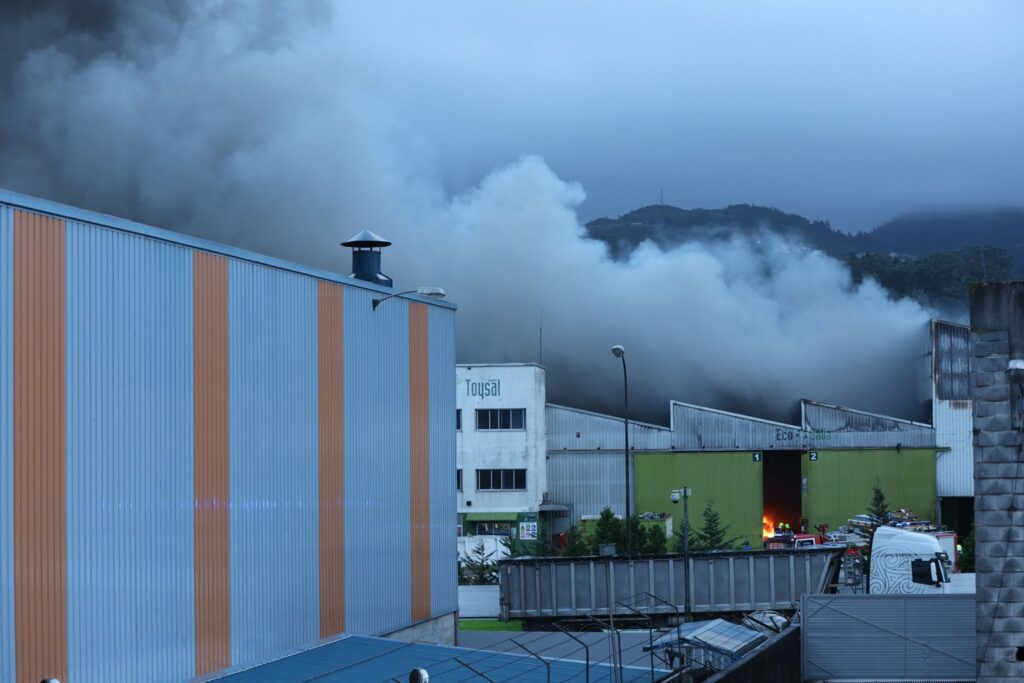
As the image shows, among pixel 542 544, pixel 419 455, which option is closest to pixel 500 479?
pixel 542 544

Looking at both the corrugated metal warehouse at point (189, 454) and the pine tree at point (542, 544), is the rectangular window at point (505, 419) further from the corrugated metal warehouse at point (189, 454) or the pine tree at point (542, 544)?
the corrugated metal warehouse at point (189, 454)

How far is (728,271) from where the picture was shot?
260 feet

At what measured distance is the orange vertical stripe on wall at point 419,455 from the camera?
26672 mm

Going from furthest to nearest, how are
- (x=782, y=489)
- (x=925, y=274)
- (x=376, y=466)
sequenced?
(x=925, y=274), (x=782, y=489), (x=376, y=466)

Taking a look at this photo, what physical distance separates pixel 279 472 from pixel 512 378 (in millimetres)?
36725

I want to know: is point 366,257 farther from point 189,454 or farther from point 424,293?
point 189,454

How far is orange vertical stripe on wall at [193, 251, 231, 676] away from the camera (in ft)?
64.1

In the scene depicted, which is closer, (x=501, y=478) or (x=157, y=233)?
(x=157, y=233)

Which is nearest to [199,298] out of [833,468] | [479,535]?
[479,535]

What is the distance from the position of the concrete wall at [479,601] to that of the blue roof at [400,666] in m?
15.8

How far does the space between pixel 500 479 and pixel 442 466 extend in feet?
99.9

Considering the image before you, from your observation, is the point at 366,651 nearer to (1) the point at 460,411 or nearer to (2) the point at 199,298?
Answer: (2) the point at 199,298

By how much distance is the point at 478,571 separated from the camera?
157ft

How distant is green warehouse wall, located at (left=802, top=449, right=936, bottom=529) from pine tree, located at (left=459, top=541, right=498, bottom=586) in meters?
17.4
